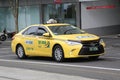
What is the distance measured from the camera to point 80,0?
104 ft

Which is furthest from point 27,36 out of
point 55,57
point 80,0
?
point 80,0

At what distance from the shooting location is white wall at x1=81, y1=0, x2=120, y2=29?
32.6 meters

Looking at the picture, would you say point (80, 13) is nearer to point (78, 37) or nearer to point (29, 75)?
point (78, 37)

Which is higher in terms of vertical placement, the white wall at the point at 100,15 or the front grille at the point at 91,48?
the white wall at the point at 100,15

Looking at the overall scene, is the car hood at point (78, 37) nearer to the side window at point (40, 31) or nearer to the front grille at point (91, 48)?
the front grille at point (91, 48)

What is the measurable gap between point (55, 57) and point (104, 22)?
59.5 ft

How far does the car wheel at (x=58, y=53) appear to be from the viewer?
1608cm

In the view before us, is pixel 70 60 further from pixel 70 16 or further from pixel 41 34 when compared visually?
pixel 70 16

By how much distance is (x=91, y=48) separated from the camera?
15.8 metres

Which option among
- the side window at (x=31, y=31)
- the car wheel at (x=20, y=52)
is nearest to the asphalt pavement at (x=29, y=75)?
the side window at (x=31, y=31)

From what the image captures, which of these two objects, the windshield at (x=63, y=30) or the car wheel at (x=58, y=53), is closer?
the car wheel at (x=58, y=53)

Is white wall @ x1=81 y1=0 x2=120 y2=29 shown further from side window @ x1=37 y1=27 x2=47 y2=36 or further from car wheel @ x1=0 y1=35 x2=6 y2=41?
side window @ x1=37 y1=27 x2=47 y2=36

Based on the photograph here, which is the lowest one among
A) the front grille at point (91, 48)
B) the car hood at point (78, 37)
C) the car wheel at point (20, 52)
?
the car wheel at point (20, 52)

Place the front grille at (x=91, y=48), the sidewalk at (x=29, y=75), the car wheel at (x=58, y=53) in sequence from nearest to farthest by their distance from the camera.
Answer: the sidewalk at (x=29, y=75), the front grille at (x=91, y=48), the car wheel at (x=58, y=53)
